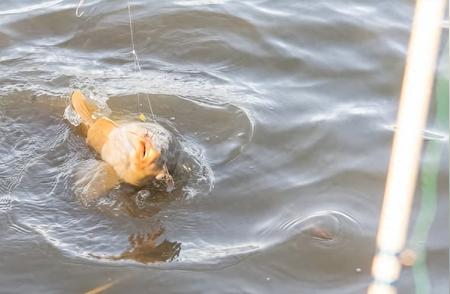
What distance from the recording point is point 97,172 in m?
4.22

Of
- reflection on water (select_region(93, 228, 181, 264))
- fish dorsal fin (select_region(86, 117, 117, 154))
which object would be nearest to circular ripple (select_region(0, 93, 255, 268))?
reflection on water (select_region(93, 228, 181, 264))

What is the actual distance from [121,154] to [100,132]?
1.51 ft

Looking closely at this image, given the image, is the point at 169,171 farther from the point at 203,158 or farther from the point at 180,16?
the point at 180,16

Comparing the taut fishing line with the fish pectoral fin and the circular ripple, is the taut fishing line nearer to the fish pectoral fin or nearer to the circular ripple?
the circular ripple

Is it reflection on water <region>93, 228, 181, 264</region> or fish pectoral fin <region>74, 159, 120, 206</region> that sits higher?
fish pectoral fin <region>74, 159, 120, 206</region>

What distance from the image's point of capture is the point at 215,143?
4.71 metres

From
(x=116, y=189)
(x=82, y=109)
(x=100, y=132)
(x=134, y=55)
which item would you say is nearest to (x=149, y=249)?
(x=116, y=189)

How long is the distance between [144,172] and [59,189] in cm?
63

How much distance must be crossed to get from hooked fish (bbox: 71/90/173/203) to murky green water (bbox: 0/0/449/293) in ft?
0.32

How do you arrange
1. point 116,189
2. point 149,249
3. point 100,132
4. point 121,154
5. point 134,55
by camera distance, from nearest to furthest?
point 149,249
point 121,154
point 116,189
point 100,132
point 134,55

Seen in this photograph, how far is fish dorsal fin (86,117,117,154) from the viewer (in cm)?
430

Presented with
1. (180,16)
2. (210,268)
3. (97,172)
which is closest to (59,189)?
(97,172)

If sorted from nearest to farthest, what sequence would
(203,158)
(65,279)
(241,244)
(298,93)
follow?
(65,279), (241,244), (203,158), (298,93)

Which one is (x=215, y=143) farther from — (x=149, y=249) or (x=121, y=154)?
(x=149, y=249)
